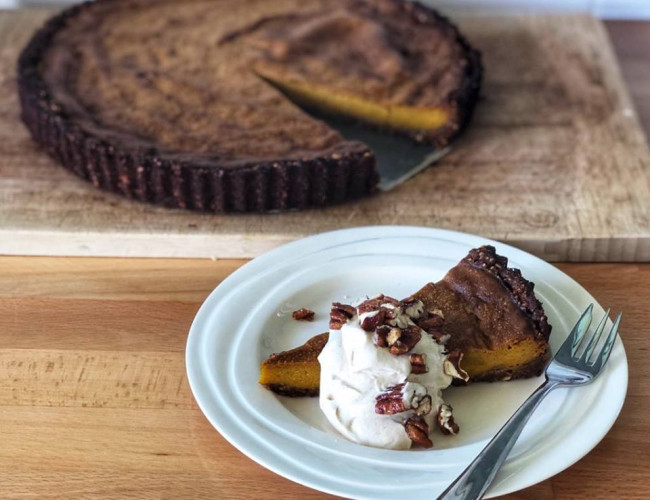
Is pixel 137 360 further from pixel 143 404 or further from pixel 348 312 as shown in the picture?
pixel 348 312

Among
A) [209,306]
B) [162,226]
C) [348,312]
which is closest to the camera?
[348,312]

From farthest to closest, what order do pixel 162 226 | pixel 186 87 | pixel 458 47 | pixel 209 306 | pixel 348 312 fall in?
1. pixel 458 47
2. pixel 186 87
3. pixel 162 226
4. pixel 209 306
5. pixel 348 312

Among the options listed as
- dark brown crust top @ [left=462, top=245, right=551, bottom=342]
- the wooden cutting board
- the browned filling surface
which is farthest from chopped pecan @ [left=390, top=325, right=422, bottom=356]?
the browned filling surface

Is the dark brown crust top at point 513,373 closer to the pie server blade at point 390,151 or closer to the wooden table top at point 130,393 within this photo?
the wooden table top at point 130,393

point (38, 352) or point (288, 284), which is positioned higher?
point (288, 284)

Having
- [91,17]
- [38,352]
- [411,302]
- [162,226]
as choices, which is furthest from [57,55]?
[411,302]

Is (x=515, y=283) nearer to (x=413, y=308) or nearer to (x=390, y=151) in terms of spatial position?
(x=413, y=308)

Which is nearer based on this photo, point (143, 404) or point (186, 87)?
point (143, 404)
